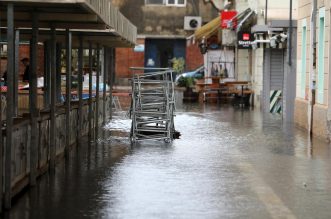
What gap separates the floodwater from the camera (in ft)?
31.2

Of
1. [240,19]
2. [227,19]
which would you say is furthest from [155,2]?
[240,19]

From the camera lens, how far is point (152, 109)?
17.9 m

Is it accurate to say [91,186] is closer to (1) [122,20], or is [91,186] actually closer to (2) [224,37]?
(1) [122,20]

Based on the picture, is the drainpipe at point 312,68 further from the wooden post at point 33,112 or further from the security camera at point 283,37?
the wooden post at point 33,112

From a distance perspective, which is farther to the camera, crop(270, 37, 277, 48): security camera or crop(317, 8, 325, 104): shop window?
crop(270, 37, 277, 48): security camera

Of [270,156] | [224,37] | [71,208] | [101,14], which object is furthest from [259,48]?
[71,208]

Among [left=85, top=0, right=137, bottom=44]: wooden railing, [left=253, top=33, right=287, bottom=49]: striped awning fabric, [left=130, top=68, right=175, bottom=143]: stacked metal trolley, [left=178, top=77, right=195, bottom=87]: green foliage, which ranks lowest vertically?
[left=130, top=68, right=175, bottom=143]: stacked metal trolley

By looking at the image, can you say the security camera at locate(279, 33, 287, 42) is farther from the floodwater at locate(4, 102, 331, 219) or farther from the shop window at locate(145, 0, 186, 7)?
the shop window at locate(145, 0, 186, 7)

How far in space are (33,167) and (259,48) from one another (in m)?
22.5

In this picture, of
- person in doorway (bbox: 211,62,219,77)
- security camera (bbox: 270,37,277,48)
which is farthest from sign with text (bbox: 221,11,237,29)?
security camera (bbox: 270,37,277,48)

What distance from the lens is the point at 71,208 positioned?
9.55 meters

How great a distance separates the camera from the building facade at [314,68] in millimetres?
19188

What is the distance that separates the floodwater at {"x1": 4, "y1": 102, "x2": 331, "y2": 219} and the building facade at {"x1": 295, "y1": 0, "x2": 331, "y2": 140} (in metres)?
1.10

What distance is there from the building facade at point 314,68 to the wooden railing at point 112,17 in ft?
15.5
